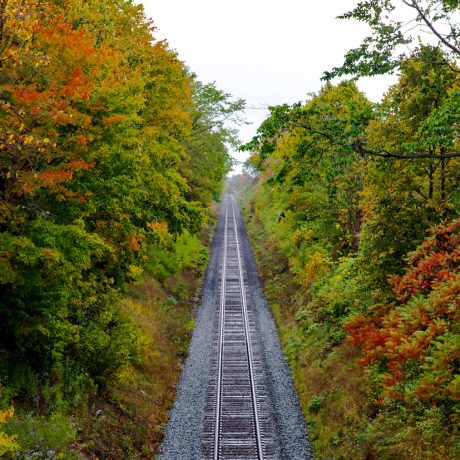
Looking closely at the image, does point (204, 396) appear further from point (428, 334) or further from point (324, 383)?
point (428, 334)

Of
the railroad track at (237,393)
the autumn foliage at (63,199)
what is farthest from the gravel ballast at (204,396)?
the autumn foliage at (63,199)

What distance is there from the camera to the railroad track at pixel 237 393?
13695 millimetres

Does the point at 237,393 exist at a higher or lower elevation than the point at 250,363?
lower

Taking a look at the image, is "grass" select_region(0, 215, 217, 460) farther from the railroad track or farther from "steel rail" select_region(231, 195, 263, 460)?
"steel rail" select_region(231, 195, 263, 460)

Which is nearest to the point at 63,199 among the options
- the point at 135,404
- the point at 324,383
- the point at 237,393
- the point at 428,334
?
the point at 135,404

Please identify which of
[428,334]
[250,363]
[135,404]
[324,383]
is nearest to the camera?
[428,334]

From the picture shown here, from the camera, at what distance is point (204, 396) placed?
16.9 meters

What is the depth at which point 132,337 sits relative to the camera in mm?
15375

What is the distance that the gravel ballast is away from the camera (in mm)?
13766

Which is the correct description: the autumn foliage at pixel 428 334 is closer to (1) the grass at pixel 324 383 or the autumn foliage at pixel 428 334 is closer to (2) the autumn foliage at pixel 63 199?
(1) the grass at pixel 324 383

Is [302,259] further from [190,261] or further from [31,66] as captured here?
[31,66]

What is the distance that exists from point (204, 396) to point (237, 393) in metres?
1.19

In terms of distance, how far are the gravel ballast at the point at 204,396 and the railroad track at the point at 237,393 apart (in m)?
0.26

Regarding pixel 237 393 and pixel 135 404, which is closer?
pixel 135 404
